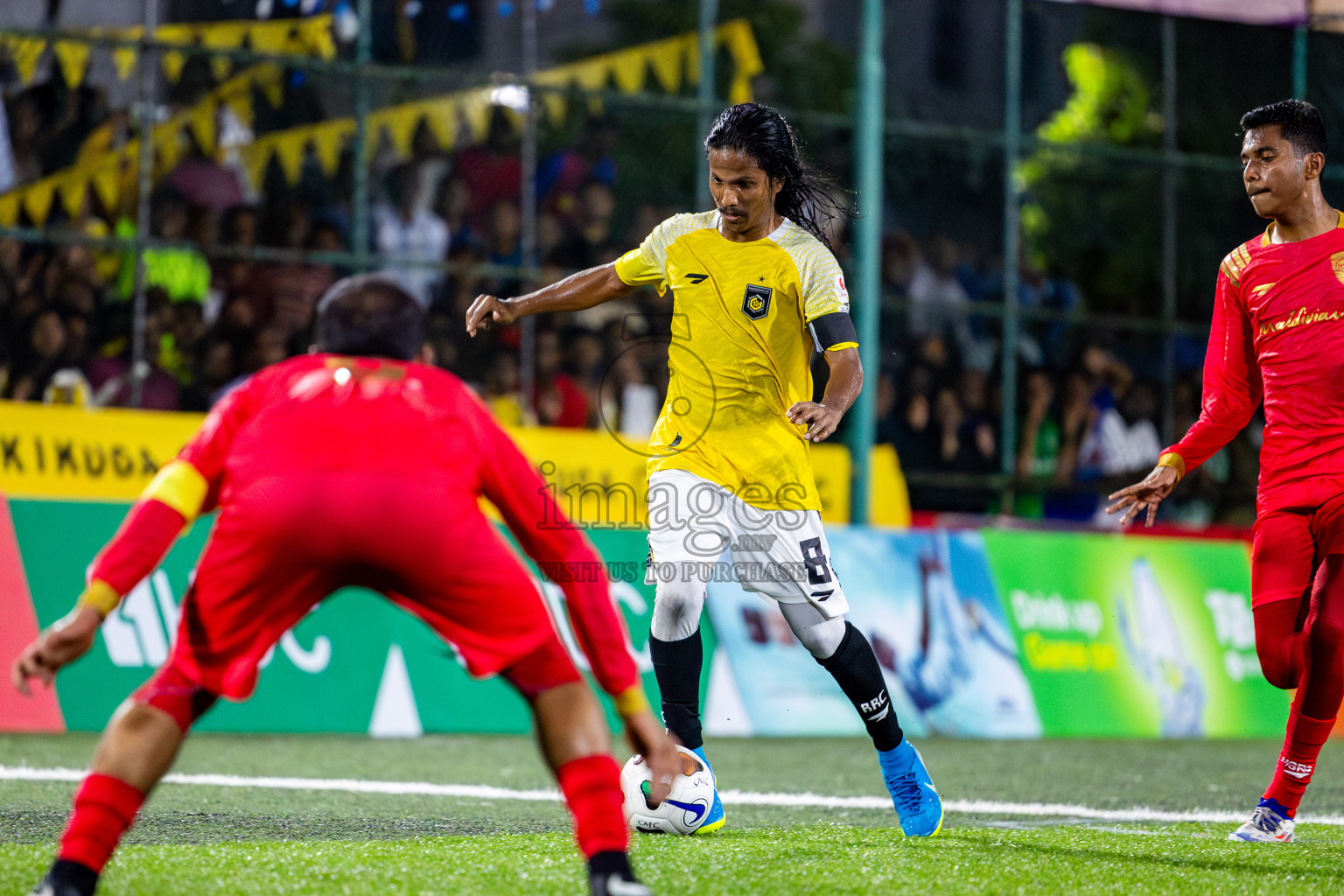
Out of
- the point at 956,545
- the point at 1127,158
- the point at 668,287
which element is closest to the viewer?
the point at 668,287

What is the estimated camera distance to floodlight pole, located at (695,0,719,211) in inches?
616

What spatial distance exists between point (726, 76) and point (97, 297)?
6.12 meters

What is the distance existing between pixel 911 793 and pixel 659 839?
2.95 feet

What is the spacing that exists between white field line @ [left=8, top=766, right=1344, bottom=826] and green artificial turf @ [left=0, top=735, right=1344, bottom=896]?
18cm

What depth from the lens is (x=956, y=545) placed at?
12.0 meters

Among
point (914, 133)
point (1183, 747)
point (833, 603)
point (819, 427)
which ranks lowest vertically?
point (1183, 747)

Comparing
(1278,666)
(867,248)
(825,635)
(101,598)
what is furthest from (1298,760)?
(867,248)

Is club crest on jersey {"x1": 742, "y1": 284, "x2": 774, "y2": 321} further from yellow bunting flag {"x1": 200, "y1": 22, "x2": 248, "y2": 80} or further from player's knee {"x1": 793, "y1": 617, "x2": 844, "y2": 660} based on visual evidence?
yellow bunting flag {"x1": 200, "y1": 22, "x2": 248, "y2": 80}

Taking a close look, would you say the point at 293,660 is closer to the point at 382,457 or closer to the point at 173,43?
the point at 173,43

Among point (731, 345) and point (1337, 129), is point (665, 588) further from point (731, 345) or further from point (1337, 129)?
point (1337, 129)

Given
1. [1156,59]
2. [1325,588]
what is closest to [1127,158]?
[1156,59]

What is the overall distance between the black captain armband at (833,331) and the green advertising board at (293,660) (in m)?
4.69

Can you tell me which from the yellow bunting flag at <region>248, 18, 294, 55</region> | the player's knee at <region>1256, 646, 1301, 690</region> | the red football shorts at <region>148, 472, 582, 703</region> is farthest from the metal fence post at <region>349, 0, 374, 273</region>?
the red football shorts at <region>148, 472, 582, 703</region>

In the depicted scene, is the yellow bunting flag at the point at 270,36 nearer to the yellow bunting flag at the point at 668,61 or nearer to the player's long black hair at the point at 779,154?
the yellow bunting flag at the point at 668,61
